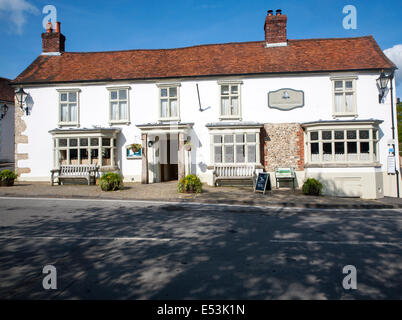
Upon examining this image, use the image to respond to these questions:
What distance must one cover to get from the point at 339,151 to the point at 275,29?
9148mm

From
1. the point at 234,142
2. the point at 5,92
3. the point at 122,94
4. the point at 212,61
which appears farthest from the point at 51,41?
the point at 234,142

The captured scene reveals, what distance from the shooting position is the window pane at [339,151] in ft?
43.1

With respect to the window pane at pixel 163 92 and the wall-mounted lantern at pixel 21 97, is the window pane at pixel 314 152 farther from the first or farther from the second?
the wall-mounted lantern at pixel 21 97

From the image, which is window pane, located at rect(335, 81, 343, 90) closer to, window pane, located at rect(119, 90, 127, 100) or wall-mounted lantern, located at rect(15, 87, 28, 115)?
window pane, located at rect(119, 90, 127, 100)

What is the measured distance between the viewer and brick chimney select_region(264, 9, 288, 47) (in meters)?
16.6

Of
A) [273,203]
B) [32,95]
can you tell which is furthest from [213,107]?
[32,95]

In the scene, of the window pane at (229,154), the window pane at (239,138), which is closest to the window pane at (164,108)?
the window pane at (229,154)

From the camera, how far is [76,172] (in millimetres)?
14773

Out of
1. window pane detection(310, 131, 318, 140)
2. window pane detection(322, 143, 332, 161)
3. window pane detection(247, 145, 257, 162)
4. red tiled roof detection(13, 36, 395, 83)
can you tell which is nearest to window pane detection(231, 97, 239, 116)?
red tiled roof detection(13, 36, 395, 83)

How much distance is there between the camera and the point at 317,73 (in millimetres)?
14477

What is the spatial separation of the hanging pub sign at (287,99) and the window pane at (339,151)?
Result: 297cm

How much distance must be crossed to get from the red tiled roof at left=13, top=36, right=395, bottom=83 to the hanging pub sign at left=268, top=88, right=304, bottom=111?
1.18 metres
